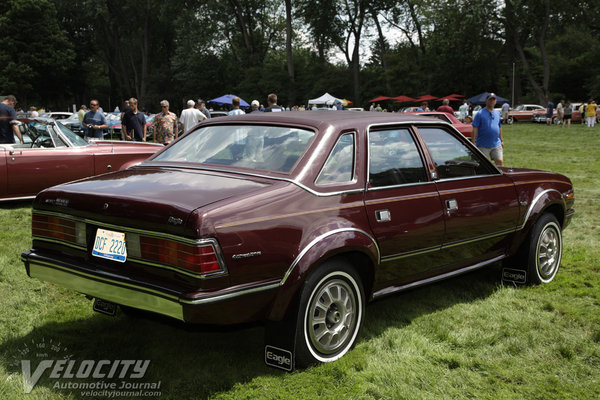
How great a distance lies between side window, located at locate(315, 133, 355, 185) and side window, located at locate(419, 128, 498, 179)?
83 centimetres

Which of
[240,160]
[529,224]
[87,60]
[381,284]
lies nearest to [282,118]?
[240,160]

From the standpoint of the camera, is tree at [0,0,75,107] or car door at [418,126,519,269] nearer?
car door at [418,126,519,269]

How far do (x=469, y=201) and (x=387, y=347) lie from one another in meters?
1.37

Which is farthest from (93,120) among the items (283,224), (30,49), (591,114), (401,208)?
(30,49)

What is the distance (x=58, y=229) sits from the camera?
12.5 feet

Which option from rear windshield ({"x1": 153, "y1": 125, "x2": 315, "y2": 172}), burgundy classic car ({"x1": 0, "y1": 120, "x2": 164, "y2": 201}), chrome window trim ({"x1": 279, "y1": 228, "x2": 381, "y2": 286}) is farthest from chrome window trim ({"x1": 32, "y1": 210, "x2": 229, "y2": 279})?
burgundy classic car ({"x1": 0, "y1": 120, "x2": 164, "y2": 201})

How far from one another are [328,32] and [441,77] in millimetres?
11267

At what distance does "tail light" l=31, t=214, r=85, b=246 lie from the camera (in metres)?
3.67

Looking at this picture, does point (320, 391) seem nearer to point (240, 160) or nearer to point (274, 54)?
point (240, 160)

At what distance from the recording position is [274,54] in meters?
67.4

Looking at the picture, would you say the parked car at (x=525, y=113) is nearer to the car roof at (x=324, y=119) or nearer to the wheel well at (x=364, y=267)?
the car roof at (x=324, y=119)

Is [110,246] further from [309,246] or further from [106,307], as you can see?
[309,246]

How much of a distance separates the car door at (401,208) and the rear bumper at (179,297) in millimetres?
1005

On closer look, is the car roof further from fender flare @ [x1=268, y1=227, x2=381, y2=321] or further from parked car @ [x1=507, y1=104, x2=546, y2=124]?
parked car @ [x1=507, y1=104, x2=546, y2=124]
